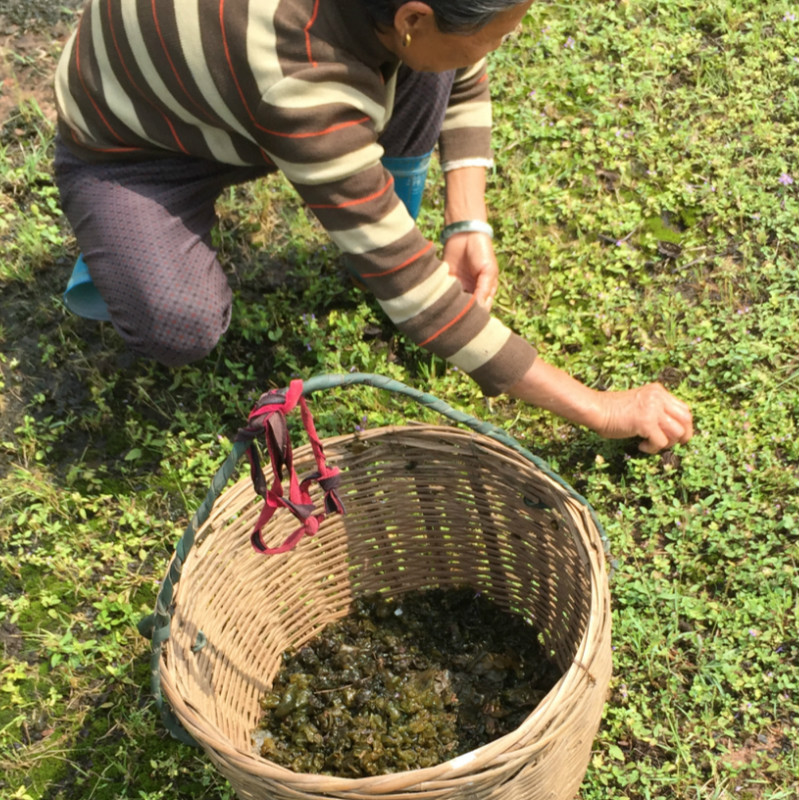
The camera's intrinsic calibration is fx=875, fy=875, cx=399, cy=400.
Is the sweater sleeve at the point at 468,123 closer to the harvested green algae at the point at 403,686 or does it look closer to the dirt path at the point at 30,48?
the harvested green algae at the point at 403,686

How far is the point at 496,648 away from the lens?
2.28 meters

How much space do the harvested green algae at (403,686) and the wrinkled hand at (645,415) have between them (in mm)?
598

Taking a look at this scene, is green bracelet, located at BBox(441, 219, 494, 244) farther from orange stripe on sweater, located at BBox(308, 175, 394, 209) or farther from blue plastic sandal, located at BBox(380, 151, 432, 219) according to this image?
orange stripe on sweater, located at BBox(308, 175, 394, 209)

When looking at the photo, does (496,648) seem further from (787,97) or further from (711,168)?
(787,97)

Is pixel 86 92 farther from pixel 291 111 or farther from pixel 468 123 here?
pixel 468 123

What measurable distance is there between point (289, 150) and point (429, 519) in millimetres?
1015

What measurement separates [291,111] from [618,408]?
Answer: 47.5 inches

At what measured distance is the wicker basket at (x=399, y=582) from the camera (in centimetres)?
150

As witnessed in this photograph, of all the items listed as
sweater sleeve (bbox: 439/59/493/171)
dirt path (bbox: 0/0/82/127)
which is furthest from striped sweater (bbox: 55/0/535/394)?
dirt path (bbox: 0/0/82/127)

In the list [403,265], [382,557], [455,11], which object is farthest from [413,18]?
[382,557]

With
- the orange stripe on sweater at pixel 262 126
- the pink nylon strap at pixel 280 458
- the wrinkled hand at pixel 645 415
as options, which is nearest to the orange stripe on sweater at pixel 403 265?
the orange stripe on sweater at pixel 262 126

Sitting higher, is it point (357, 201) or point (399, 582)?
point (357, 201)

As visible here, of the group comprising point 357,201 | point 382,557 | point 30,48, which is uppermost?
point 357,201

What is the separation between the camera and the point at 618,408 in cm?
243
